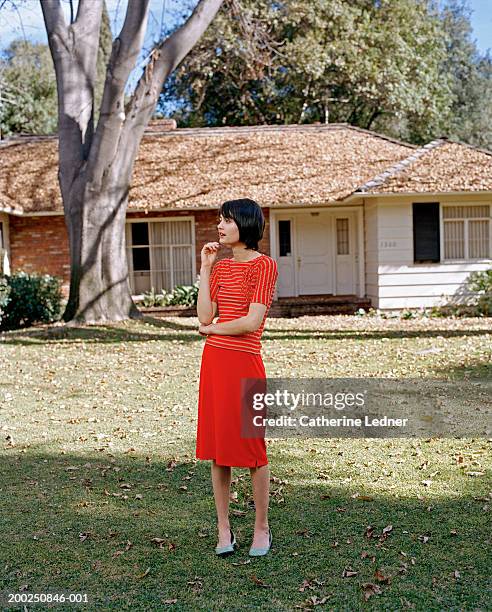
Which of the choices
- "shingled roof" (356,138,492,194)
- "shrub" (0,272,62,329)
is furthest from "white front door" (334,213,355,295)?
"shrub" (0,272,62,329)

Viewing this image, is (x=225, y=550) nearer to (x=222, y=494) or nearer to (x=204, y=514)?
(x=222, y=494)

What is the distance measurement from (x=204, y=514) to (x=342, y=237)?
17.3 m

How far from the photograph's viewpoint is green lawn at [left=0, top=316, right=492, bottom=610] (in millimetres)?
3896

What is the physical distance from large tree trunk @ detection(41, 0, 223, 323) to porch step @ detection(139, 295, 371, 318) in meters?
3.55

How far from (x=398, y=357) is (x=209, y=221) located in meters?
10.8

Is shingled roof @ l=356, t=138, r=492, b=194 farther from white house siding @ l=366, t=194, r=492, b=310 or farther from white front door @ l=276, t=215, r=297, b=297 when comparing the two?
white front door @ l=276, t=215, r=297, b=297

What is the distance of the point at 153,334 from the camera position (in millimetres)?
15141

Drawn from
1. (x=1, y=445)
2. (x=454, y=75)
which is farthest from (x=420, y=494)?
(x=454, y=75)

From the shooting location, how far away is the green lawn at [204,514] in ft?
12.8

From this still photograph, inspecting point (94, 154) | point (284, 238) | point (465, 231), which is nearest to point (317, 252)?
point (284, 238)

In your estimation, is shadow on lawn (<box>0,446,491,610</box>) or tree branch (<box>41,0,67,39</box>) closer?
shadow on lawn (<box>0,446,491,610</box>)

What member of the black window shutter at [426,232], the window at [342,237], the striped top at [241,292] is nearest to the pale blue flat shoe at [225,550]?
the striped top at [241,292]

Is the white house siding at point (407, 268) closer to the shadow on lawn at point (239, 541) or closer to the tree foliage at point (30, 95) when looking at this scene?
the shadow on lawn at point (239, 541)

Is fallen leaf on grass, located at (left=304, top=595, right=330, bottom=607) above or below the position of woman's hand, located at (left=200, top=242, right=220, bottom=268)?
below
